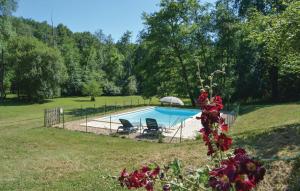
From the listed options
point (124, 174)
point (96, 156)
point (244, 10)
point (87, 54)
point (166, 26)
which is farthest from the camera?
point (87, 54)

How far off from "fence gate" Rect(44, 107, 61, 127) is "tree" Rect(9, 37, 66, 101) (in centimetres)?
2126

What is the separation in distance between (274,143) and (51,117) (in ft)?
47.3

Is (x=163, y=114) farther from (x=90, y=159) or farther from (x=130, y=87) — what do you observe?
(x=130, y=87)

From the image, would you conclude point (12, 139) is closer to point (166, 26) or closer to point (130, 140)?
point (130, 140)

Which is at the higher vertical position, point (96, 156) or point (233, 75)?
point (233, 75)

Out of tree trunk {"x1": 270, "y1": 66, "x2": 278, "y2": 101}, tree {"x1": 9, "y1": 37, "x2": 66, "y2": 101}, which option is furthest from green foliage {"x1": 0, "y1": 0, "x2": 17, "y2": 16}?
tree trunk {"x1": 270, "y1": 66, "x2": 278, "y2": 101}

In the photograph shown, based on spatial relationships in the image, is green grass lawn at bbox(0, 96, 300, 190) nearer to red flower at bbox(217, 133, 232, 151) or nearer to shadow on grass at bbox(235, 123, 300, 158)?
shadow on grass at bbox(235, 123, 300, 158)

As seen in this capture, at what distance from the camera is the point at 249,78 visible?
3469 centimetres

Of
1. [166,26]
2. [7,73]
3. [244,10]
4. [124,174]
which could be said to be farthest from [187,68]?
[124,174]

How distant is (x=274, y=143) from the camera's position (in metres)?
9.09

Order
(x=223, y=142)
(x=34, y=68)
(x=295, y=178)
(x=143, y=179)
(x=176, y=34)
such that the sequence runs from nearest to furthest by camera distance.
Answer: (x=223, y=142), (x=143, y=179), (x=295, y=178), (x=176, y=34), (x=34, y=68)

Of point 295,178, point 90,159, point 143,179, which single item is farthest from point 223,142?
point 90,159

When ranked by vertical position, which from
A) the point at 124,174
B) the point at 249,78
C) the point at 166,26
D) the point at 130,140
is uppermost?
the point at 166,26

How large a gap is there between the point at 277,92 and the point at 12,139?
2644 cm
